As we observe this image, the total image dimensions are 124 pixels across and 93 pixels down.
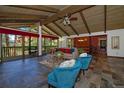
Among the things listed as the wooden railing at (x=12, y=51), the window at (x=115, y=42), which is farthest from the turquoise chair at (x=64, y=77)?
the window at (x=115, y=42)

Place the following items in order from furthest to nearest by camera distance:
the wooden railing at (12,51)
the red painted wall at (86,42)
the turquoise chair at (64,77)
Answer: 1. the red painted wall at (86,42)
2. the wooden railing at (12,51)
3. the turquoise chair at (64,77)

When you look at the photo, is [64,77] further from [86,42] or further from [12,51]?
[86,42]

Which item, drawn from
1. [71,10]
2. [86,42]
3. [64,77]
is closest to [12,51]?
[71,10]

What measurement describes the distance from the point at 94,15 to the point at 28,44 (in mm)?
5718

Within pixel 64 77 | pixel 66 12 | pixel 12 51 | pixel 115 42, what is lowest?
pixel 64 77

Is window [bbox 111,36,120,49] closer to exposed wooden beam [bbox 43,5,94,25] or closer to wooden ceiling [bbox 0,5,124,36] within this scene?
wooden ceiling [bbox 0,5,124,36]

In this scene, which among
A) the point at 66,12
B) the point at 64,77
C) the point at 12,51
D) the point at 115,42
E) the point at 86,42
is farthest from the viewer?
the point at 86,42

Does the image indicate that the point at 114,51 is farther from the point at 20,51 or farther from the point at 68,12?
the point at 20,51

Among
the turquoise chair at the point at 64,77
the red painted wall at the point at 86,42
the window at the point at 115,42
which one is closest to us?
the turquoise chair at the point at 64,77

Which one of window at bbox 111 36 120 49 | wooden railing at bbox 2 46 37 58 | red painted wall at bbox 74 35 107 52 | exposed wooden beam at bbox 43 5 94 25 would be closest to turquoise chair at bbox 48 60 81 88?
exposed wooden beam at bbox 43 5 94 25

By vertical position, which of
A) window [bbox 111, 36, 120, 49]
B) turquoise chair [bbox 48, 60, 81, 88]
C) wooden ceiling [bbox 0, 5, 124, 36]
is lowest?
turquoise chair [bbox 48, 60, 81, 88]

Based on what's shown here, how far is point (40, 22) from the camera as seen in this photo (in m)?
10.1

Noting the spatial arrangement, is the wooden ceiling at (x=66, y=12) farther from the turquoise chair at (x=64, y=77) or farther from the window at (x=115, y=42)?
the turquoise chair at (x=64, y=77)
